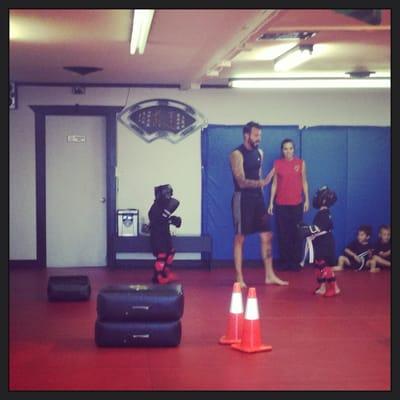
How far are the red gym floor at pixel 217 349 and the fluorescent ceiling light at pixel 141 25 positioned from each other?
101 inches

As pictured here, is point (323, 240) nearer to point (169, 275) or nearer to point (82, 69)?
point (169, 275)

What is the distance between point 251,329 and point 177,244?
5075mm

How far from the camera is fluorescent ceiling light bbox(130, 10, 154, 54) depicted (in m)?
5.77

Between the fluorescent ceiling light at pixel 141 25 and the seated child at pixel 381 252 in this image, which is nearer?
the fluorescent ceiling light at pixel 141 25

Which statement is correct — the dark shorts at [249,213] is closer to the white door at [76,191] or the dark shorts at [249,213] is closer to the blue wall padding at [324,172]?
the blue wall padding at [324,172]

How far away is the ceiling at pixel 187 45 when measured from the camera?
627cm

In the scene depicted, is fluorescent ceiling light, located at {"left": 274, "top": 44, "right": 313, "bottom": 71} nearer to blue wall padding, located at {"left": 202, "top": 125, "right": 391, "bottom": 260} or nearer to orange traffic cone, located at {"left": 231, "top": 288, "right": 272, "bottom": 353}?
blue wall padding, located at {"left": 202, "top": 125, "right": 391, "bottom": 260}

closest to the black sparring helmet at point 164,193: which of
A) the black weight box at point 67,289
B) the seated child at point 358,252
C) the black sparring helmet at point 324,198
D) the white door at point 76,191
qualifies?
the black weight box at point 67,289

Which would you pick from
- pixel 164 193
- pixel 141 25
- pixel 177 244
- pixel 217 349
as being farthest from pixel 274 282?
pixel 141 25

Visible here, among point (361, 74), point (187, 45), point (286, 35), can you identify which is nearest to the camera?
point (286, 35)

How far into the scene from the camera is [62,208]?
452 inches

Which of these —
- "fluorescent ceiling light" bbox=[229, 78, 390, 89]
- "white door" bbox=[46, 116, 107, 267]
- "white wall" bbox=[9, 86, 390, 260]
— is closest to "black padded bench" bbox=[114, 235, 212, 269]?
"white wall" bbox=[9, 86, 390, 260]

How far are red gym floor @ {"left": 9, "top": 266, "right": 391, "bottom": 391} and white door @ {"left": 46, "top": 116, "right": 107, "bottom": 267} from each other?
2076 millimetres

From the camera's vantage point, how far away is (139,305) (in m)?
6.26
